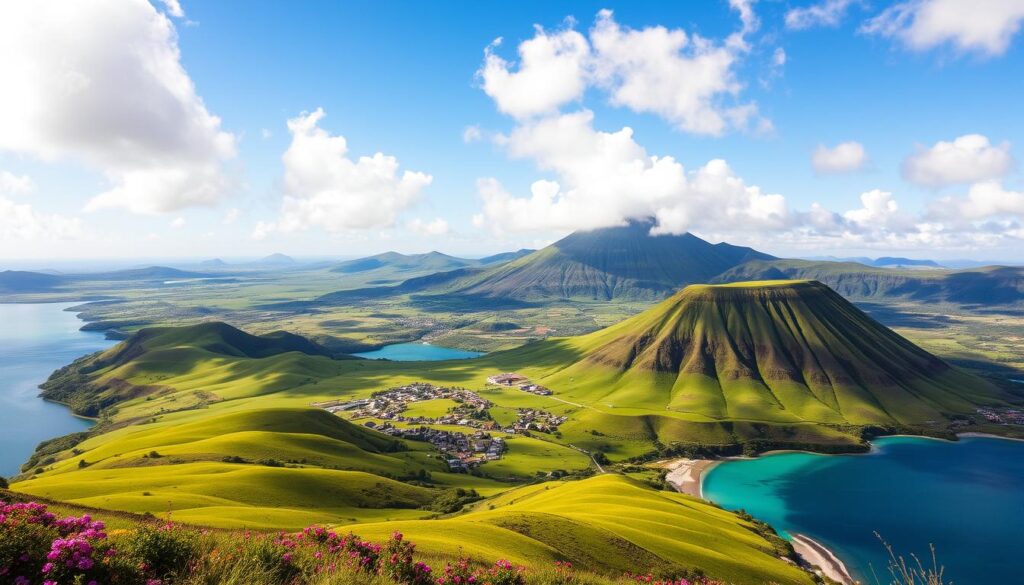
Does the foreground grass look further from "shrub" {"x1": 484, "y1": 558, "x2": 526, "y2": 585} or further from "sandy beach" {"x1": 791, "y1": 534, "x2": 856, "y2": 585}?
"sandy beach" {"x1": 791, "y1": 534, "x2": 856, "y2": 585}

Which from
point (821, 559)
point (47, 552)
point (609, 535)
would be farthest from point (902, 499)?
point (47, 552)

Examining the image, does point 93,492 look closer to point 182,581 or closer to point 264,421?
point 264,421

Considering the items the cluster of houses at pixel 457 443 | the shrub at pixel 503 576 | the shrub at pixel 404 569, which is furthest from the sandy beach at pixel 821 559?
the shrub at pixel 404 569

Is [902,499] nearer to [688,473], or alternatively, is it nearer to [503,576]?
[688,473]

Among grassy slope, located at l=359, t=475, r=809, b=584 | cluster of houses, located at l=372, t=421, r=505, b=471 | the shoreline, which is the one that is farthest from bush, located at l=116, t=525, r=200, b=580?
the shoreline

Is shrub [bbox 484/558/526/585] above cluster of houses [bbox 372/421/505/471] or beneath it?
above
